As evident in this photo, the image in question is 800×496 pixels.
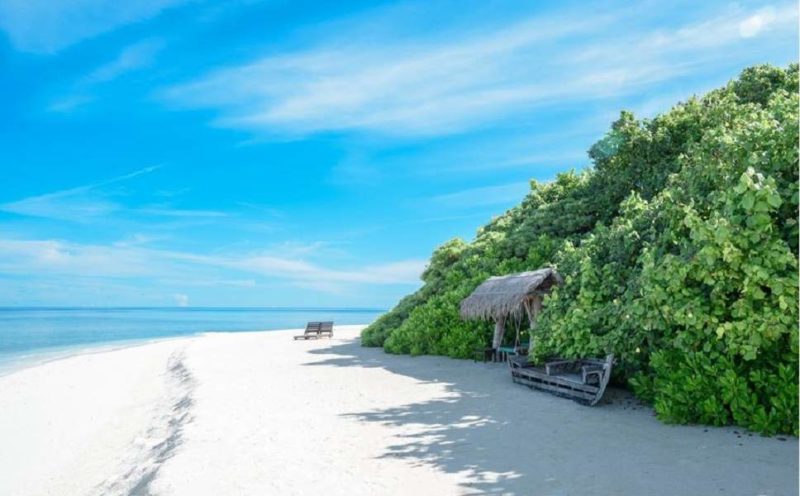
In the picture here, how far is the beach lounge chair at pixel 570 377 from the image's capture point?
10328mm

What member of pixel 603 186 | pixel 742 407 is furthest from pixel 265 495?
pixel 603 186

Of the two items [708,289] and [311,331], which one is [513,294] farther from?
[311,331]

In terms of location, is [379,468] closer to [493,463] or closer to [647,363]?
[493,463]

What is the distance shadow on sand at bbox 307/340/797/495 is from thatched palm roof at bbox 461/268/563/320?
153 inches

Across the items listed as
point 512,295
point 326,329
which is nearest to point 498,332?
point 512,295

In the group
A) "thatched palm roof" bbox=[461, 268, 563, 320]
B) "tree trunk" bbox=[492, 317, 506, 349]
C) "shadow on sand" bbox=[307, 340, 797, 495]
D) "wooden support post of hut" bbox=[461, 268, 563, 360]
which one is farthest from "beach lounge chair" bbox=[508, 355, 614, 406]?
"tree trunk" bbox=[492, 317, 506, 349]

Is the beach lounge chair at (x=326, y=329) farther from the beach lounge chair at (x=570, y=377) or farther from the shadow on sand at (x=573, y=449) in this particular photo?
the shadow on sand at (x=573, y=449)

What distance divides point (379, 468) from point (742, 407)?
5.64 meters

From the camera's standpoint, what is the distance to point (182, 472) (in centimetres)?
705

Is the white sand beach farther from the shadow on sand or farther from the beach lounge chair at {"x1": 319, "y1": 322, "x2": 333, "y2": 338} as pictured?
the beach lounge chair at {"x1": 319, "y1": 322, "x2": 333, "y2": 338}

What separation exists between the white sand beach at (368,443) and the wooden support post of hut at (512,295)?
1793 mm

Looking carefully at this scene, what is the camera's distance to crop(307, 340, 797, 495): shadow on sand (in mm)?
6145

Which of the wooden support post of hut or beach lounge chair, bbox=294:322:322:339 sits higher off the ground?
the wooden support post of hut

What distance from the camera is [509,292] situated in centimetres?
1546
